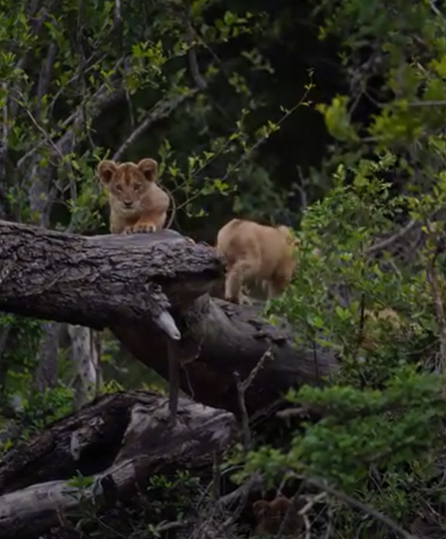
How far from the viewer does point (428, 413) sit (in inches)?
290

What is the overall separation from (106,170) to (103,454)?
1994 mm

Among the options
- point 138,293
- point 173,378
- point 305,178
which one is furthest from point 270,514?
point 305,178

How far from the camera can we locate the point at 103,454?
10.0 meters

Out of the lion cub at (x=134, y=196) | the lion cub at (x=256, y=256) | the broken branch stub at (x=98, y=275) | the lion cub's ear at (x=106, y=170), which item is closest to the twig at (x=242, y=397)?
the broken branch stub at (x=98, y=275)

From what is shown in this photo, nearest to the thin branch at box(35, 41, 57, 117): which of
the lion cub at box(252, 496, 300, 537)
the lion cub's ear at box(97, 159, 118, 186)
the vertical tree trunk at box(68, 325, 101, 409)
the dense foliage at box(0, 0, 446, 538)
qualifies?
the dense foliage at box(0, 0, 446, 538)

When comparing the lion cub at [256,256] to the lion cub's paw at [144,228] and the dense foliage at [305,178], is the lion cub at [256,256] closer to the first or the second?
the dense foliage at [305,178]

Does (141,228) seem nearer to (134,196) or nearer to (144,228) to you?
(144,228)

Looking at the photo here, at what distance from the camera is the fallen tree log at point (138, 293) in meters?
8.77

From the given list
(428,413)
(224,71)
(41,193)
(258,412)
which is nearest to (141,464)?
(258,412)

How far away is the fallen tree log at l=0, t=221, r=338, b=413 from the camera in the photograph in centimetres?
877

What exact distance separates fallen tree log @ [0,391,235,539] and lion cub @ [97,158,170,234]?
121 centimetres

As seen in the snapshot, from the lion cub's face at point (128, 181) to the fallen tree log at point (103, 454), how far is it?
51.5 inches

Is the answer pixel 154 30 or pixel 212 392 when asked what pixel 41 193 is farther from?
pixel 212 392

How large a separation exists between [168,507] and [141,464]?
0.47 metres
